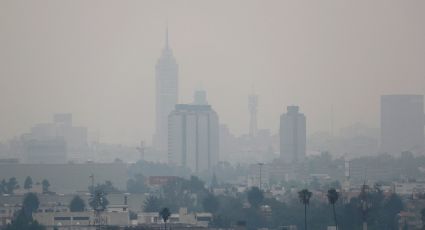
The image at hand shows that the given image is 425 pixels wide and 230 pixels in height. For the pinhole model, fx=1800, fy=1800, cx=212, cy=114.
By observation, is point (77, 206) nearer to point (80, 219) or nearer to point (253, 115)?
point (80, 219)

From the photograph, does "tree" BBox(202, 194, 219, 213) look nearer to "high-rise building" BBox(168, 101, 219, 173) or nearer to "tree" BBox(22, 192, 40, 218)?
"tree" BBox(22, 192, 40, 218)

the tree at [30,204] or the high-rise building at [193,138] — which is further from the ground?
the high-rise building at [193,138]

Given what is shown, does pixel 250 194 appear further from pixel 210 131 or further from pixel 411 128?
pixel 411 128

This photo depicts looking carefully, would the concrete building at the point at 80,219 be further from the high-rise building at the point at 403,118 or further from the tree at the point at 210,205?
the high-rise building at the point at 403,118

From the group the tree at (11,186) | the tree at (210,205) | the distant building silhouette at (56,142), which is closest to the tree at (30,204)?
the tree at (210,205)

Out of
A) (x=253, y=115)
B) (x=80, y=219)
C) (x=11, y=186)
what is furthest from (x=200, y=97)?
(x=80, y=219)

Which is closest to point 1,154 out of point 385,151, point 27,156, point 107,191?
point 27,156
